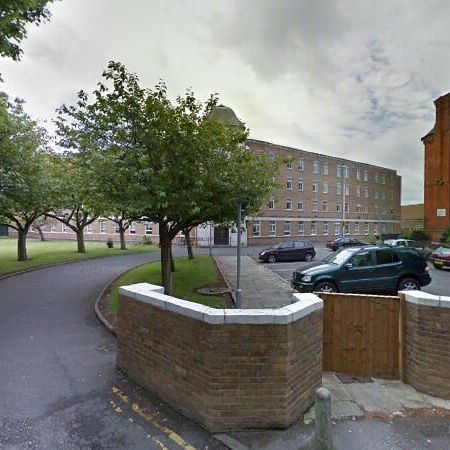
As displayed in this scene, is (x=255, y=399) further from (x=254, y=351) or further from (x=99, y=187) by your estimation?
(x=99, y=187)

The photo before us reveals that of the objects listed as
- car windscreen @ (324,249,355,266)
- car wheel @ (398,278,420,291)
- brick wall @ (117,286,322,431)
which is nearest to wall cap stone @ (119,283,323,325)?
brick wall @ (117,286,322,431)

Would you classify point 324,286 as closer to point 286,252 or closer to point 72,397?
point 72,397

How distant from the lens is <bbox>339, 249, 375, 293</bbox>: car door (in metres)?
10.5

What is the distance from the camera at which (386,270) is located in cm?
1071

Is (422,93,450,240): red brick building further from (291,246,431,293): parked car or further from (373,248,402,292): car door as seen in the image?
(373,248,402,292): car door

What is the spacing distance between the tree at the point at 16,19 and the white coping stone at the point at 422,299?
9455 millimetres

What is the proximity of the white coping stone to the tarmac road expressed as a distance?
3.34 meters

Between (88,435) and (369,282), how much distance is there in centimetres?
920

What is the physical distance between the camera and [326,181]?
49312 mm

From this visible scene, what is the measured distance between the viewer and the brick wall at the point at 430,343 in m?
4.52

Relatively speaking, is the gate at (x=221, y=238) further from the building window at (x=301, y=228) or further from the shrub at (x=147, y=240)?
the building window at (x=301, y=228)

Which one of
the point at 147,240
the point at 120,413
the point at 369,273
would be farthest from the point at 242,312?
the point at 147,240

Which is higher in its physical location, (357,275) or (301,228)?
(301,228)

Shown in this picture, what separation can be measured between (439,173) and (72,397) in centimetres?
3463
